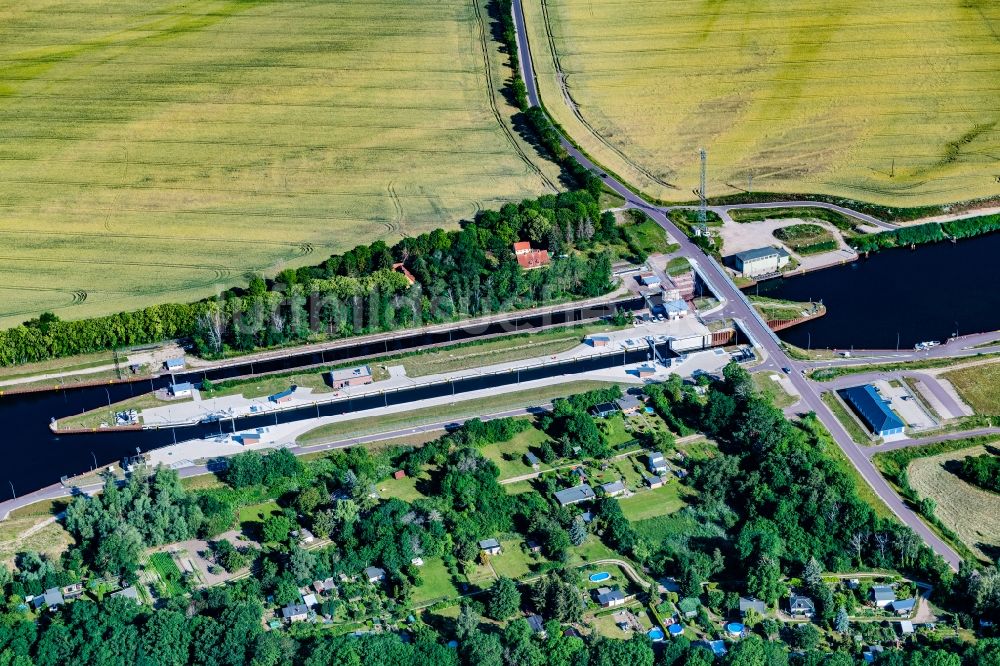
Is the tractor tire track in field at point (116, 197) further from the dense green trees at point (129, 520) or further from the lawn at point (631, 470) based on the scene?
the lawn at point (631, 470)

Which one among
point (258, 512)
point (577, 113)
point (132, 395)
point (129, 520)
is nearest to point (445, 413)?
point (258, 512)

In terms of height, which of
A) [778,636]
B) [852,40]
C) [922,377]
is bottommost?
[778,636]

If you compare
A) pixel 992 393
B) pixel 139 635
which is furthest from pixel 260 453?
pixel 992 393

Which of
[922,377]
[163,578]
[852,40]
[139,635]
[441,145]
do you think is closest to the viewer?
[139,635]

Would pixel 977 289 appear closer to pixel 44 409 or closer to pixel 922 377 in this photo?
pixel 922 377

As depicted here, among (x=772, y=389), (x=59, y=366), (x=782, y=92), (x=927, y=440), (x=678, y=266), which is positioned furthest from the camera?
(x=782, y=92)

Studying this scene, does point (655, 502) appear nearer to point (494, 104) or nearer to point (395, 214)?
point (395, 214)
